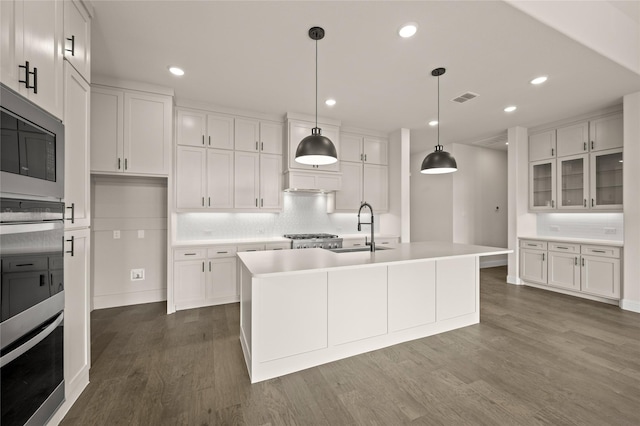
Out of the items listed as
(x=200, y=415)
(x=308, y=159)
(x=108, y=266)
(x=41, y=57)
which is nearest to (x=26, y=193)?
(x=41, y=57)

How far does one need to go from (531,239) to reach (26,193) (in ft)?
20.7

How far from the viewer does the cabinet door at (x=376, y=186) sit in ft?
17.1

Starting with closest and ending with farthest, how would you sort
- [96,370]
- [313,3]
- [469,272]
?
[313,3], [96,370], [469,272]

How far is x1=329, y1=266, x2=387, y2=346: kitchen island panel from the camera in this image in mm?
2420

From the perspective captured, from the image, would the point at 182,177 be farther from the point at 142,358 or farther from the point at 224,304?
the point at 142,358

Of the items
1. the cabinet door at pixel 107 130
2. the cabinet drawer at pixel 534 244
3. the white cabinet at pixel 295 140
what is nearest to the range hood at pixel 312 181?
the white cabinet at pixel 295 140

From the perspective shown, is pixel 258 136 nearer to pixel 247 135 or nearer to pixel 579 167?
pixel 247 135

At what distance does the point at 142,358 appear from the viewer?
8.02 ft

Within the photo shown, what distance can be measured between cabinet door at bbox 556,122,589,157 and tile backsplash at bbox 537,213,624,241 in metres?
1.10

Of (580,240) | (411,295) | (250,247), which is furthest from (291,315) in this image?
(580,240)

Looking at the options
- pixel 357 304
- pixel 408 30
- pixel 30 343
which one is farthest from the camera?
pixel 357 304

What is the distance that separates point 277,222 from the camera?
4.78 m

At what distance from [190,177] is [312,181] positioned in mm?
1823

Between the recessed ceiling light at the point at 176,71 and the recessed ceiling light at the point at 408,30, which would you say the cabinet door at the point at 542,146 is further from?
the recessed ceiling light at the point at 176,71
